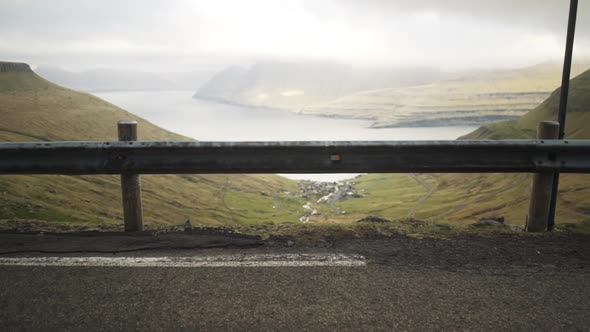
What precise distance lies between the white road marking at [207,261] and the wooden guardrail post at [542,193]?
129 inches

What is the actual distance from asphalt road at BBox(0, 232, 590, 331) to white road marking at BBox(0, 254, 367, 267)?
0.42 feet

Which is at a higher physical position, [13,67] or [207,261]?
[13,67]

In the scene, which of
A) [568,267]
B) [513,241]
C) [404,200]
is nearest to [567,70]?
[513,241]

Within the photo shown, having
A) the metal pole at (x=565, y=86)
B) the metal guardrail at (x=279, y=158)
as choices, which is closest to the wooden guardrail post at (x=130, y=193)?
the metal guardrail at (x=279, y=158)

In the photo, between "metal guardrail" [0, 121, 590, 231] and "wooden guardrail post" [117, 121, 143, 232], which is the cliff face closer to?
"metal guardrail" [0, 121, 590, 231]

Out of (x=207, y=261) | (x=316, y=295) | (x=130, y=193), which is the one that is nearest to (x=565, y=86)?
(x=316, y=295)

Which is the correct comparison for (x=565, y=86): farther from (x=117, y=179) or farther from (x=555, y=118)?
(x=555, y=118)

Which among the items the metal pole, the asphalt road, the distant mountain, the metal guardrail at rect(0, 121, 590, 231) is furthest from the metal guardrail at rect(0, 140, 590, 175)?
the distant mountain

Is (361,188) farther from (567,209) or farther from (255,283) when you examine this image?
(255,283)

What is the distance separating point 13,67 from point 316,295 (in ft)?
765

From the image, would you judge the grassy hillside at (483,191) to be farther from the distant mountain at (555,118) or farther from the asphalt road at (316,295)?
the asphalt road at (316,295)

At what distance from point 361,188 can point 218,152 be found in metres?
158

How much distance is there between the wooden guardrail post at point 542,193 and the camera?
6.49 m

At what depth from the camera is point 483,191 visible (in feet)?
392
